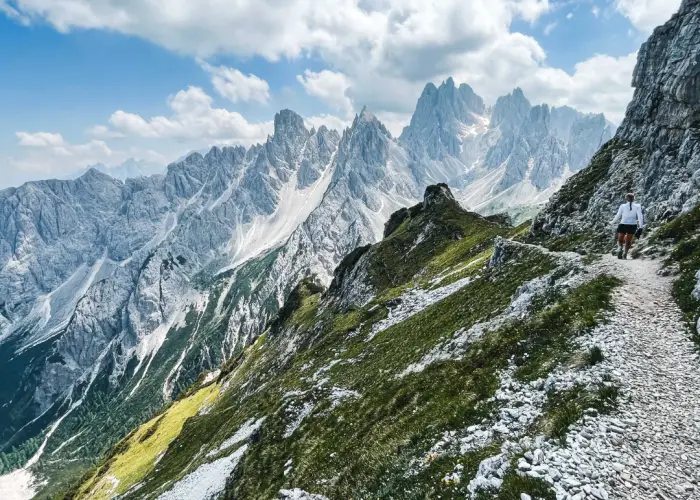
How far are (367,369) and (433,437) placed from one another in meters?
19.9

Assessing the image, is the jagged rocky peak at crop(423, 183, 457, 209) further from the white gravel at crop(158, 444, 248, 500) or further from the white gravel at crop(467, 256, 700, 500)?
the white gravel at crop(467, 256, 700, 500)

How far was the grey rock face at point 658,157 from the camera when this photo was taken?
127ft

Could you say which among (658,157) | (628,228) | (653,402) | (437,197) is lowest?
(653,402)

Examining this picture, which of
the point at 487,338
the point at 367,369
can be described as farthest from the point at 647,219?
the point at 367,369

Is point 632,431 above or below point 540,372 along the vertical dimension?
below

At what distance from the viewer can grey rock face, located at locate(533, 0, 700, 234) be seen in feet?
127

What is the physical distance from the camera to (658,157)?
144ft

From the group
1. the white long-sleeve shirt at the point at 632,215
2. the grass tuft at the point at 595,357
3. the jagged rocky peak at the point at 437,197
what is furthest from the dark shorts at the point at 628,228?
the jagged rocky peak at the point at 437,197

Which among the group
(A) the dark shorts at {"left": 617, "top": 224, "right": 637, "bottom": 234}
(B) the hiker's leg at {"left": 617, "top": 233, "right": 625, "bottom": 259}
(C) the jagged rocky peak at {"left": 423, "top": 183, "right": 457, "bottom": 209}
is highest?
(C) the jagged rocky peak at {"left": 423, "top": 183, "right": 457, "bottom": 209}

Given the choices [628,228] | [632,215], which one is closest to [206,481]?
[628,228]

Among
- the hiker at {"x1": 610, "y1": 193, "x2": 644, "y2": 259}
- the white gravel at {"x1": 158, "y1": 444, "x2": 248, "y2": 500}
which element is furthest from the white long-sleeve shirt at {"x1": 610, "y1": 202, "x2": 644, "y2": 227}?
the white gravel at {"x1": 158, "y1": 444, "x2": 248, "y2": 500}

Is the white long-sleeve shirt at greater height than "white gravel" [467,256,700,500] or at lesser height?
greater

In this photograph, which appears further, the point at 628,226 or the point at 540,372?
the point at 628,226

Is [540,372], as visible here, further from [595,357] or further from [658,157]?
[658,157]
